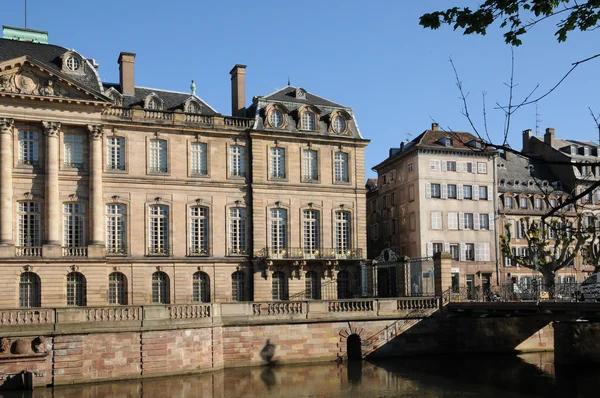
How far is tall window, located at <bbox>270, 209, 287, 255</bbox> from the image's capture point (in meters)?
43.2

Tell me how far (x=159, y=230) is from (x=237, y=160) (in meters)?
6.04

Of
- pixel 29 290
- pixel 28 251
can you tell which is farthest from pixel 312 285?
pixel 28 251

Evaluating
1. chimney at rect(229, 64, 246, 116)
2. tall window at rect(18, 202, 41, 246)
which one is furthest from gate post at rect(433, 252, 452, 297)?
tall window at rect(18, 202, 41, 246)

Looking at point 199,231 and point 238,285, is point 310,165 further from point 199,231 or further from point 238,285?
point 238,285

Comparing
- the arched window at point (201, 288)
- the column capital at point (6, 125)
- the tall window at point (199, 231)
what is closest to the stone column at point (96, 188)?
the column capital at point (6, 125)

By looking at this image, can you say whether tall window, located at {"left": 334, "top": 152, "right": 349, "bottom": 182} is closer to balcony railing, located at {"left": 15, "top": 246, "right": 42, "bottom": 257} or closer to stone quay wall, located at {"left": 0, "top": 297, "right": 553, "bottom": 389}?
stone quay wall, located at {"left": 0, "top": 297, "right": 553, "bottom": 389}

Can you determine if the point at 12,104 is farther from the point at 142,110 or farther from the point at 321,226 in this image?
the point at 321,226

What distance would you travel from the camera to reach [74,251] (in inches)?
1503

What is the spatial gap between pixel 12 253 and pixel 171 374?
39.4 feet

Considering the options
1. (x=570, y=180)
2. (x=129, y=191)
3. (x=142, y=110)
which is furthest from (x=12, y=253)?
(x=570, y=180)

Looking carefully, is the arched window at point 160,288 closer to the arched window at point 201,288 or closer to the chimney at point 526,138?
the arched window at point 201,288

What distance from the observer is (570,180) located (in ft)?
186

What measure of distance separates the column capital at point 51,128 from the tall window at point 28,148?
793mm

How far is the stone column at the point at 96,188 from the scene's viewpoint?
3862 cm
